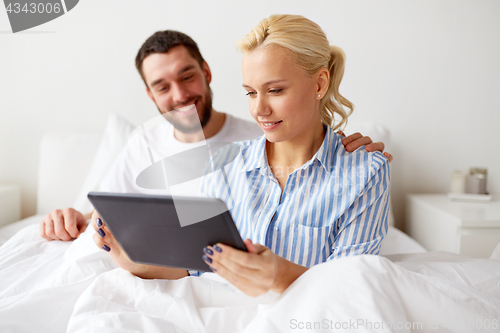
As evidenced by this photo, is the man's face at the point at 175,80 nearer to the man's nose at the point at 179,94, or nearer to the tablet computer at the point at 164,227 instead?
the man's nose at the point at 179,94

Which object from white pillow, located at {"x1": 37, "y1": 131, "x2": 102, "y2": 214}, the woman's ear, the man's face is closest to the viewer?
the woman's ear

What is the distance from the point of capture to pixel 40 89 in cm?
207

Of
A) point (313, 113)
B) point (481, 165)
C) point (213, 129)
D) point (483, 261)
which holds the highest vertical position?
point (313, 113)

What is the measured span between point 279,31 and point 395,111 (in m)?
1.29

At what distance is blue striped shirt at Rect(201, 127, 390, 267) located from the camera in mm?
959

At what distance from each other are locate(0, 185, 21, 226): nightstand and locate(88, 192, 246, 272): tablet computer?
4.81 ft

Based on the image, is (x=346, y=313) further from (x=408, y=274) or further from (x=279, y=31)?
(x=279, y=31)

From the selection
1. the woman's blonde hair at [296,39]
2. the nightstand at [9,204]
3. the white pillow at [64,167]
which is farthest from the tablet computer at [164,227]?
the nightstand at [9,204]

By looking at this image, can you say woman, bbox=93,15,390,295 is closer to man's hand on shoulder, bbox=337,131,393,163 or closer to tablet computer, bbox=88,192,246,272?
man's hand on shoulder, bbox=337,131,393,163

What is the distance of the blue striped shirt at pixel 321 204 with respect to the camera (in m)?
0.96

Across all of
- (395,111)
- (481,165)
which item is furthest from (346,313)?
(481,165)

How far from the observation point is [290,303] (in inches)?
27.4

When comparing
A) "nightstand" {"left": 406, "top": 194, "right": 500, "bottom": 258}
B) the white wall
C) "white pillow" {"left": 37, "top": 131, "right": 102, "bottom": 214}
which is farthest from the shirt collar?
"white pillow" {"left": 37, "top": 131, "right": 102, "bottom": 214}

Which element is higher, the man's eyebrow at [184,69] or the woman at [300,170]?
the man's eyebrow at [184,69]
